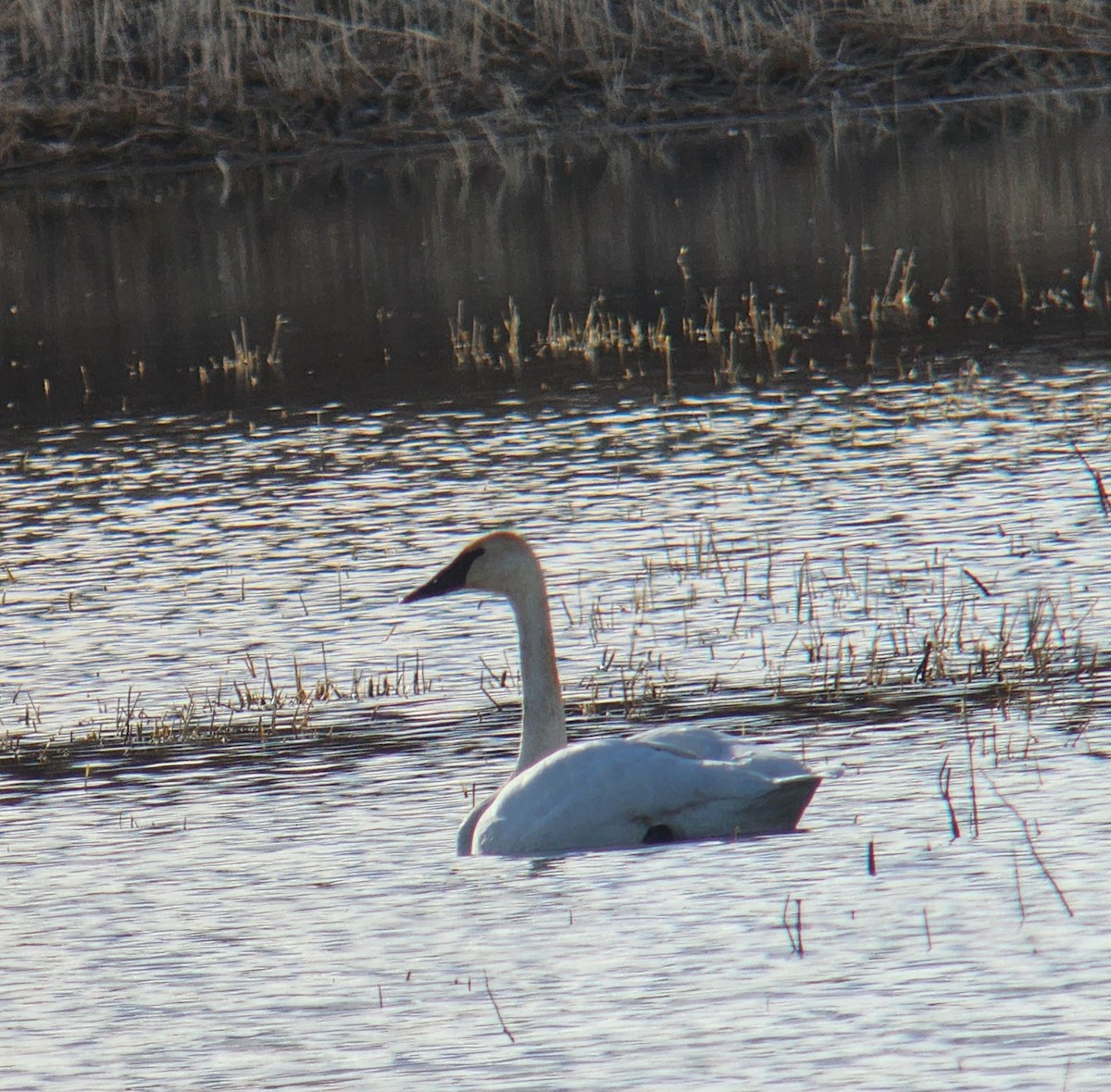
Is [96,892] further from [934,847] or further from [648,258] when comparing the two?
[648,258]

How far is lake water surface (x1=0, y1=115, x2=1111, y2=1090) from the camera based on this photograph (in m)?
6.50

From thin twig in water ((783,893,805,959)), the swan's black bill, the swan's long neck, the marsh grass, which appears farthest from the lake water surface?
the swan's black bill

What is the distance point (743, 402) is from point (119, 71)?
804 inches

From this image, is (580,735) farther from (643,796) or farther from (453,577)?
(643,796)

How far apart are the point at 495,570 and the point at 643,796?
1590mm

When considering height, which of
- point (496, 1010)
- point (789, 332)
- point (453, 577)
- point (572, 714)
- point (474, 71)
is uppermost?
point (474, 71)

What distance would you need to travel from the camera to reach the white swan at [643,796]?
7.83 meters

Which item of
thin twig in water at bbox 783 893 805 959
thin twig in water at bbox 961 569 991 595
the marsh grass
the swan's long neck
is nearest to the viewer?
thin twig in water at bbox 783 893 805 959

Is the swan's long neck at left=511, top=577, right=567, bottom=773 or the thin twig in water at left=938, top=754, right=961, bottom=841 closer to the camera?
the thin twig in water at left=938, top=754, right=961, bottom=841

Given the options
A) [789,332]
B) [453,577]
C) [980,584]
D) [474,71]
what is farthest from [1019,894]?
[474,71]

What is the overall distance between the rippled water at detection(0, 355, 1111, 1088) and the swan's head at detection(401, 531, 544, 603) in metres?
0.74

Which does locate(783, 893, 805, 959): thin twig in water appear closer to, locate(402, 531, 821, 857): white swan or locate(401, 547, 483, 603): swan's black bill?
locate(402, 531, 821, 857): white swan

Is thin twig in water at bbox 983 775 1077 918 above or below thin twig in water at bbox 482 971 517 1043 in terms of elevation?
above

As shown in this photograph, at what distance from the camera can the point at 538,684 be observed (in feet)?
29.3
